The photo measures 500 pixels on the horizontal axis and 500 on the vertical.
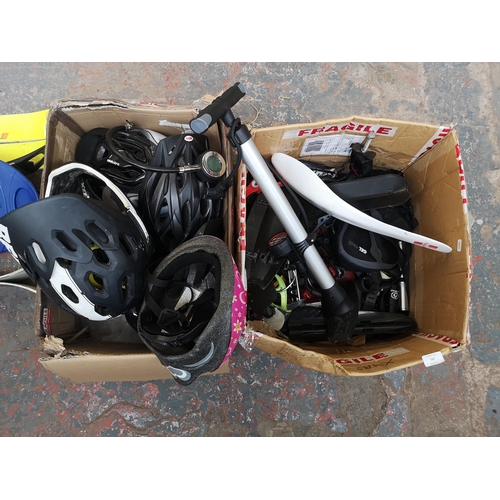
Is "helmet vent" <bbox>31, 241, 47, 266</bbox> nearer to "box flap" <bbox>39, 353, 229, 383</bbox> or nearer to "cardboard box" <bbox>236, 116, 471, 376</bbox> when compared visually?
"box flap" <bbox>39, 353, 229, 383</bbox>

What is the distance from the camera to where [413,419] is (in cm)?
112

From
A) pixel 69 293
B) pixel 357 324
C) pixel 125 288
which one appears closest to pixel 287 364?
pixel 357 324

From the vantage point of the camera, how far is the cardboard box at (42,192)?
32.0 inches

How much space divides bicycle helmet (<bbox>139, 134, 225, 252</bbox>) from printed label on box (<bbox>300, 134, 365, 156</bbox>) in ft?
0.79

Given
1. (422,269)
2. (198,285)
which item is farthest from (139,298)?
(422,269)

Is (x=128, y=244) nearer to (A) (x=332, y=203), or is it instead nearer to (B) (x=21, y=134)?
(A) (x=332, y=203)

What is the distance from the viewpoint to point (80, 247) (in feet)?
2.48

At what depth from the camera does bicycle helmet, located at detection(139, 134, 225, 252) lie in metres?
0.87

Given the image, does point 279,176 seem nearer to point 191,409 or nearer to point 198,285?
point 198,285

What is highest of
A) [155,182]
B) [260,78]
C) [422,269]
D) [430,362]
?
[260,78]

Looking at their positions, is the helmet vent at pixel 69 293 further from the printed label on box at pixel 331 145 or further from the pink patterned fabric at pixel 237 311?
the printed label on box at pixel 331 145

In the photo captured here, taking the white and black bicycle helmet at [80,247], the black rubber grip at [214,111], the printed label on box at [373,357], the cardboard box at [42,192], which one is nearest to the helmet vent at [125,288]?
the white and black bicycle helmet at [80,247]

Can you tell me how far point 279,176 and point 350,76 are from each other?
0.64m

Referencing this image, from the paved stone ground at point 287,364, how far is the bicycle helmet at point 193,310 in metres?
0.38
